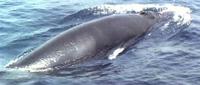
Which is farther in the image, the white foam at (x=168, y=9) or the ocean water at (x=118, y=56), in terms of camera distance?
the white foam at (x=168, y=9)

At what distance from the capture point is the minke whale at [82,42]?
40.8 ft

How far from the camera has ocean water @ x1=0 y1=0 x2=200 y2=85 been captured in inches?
455

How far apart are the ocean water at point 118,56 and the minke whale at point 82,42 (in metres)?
0.38

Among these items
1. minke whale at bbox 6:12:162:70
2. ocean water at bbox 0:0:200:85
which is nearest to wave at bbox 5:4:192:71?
ocean water at bbox 0:0:200:85

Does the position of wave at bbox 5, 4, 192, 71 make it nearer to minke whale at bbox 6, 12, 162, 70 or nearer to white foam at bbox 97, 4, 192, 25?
white foam at bbox 97, 4, 192, 25

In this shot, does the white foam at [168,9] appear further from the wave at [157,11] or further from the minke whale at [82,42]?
the minke whale at [82,42]

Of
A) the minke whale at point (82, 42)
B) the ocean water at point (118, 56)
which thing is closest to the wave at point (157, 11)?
the ocean water at point (118, 56)

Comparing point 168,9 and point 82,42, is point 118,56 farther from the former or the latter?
point 168,9

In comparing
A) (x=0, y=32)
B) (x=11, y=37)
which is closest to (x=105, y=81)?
(x=11, y=37)

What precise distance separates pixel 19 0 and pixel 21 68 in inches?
530

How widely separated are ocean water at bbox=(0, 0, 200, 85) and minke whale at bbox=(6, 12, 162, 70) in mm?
379

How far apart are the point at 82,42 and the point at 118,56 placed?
123 cm

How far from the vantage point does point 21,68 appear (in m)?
12.0

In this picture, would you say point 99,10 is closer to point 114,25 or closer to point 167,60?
point 114,25
